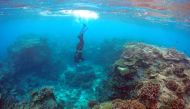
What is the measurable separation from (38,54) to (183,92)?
20857 mm

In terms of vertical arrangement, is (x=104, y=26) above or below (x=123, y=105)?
below

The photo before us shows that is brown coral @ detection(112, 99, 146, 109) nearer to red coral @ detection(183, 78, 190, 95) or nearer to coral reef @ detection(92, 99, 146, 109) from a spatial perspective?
coral reef @ detection(92, 99, 146, 109)

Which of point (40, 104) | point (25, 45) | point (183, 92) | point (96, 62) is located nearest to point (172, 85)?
point (183, 92)

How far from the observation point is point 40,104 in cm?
1137

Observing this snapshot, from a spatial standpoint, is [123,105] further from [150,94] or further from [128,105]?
[150,94]

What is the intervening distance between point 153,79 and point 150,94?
2066mm

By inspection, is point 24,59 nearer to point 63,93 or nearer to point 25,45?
point 25,45

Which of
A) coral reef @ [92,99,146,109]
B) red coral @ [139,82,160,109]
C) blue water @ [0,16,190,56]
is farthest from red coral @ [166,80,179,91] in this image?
blue water @ [0,16,190,56]

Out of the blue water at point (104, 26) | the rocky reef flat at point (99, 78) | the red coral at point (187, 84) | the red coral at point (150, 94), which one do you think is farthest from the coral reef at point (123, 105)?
the blue water at point (104, 26)

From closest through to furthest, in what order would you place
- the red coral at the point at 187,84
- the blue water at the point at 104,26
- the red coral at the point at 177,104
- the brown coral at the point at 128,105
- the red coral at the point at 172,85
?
the brown coral at the point at 128,105 < the red coral at the point at 177,104 < the red coral at the point at 172,85 < the red coral at the point at 187,84 < the blue water at the point at 104,26

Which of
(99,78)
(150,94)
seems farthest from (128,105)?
(99,78)

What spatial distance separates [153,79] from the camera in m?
11.4

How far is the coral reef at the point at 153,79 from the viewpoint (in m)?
9.54

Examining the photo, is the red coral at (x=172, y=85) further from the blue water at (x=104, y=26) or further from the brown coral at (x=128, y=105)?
the blue water at (x=104, y=26)
